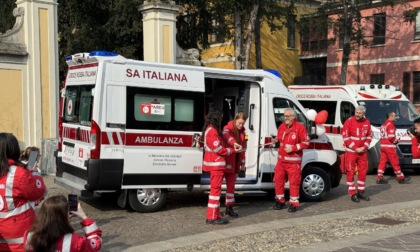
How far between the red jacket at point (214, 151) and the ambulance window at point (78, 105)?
6.35ft

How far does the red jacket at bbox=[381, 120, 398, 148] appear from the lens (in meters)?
11.9

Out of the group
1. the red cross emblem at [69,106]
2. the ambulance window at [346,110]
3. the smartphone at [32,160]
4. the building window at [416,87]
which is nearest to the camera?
the smartphone at [32,160]

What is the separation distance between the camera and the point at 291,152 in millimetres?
8141

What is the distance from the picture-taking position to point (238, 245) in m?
6.22

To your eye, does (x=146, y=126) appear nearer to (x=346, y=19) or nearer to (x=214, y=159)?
(x=214, y=159)

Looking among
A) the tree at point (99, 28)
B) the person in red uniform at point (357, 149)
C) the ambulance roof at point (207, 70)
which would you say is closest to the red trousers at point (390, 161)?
the person in red uniform at point (357, 149)

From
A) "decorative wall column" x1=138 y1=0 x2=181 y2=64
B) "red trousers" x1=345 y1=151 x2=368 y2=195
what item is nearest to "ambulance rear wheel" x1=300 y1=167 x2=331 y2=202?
"red trousers" x1=345 y1=151 x2=368 y2=195

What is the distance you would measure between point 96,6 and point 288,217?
12005mm

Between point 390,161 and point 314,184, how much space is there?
368 cm

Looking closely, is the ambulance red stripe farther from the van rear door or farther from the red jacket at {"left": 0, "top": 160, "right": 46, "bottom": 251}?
the red jacket at {"left": 0, "top": 160, "right": 46, "bottom": 251}

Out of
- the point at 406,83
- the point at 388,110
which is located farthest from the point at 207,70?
the point at 406,83

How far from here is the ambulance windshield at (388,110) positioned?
45.0 feet

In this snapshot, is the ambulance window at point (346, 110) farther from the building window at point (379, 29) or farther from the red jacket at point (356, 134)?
the building window at point (379, 29)

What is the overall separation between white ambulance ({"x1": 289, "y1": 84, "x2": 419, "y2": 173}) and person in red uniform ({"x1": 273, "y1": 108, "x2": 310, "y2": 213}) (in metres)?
5.79
